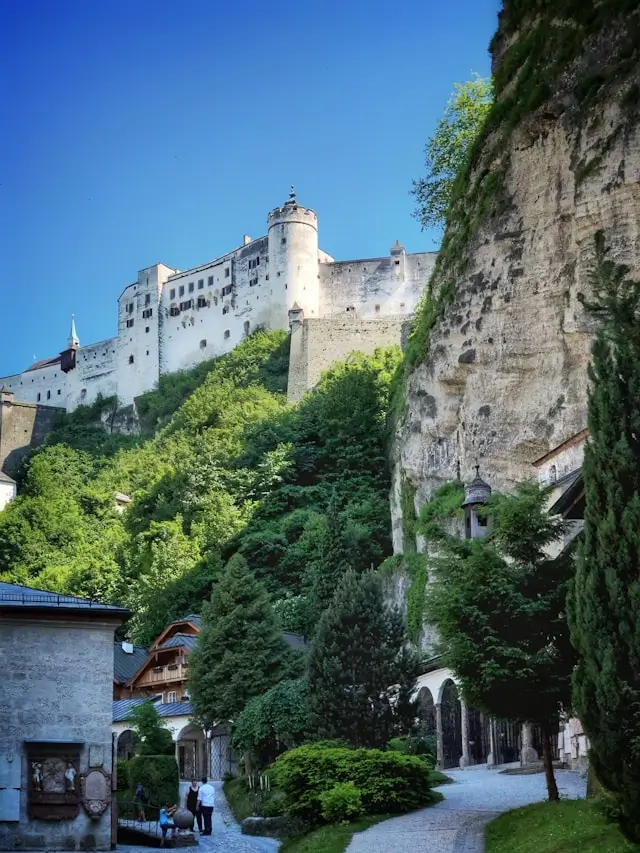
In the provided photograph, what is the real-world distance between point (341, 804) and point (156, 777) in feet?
25.4

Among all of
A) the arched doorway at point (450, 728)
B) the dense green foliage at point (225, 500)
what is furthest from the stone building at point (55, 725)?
the dense green foliage at point (225, 500)

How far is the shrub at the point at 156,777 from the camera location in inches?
1190

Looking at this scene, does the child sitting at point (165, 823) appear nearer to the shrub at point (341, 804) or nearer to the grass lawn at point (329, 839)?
the grass lawn at point (329, 839)

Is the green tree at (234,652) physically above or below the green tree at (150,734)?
above

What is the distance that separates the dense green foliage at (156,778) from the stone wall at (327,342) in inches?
2268

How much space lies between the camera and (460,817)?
23.3 metres

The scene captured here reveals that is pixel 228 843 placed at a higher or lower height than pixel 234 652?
lower

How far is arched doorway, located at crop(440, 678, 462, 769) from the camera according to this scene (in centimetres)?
3800

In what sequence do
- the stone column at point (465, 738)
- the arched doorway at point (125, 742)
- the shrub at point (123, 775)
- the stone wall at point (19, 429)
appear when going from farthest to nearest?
the stone wall at point (19, 429)
the arched doorway at point (125, 742)
the stone column at point (465, 738)
the shrub at point (123, 775)

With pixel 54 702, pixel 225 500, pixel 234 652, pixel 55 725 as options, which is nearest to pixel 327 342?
pixel 225 500

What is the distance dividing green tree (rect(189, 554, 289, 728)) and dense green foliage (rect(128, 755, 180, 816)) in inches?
295

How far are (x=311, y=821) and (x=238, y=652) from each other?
14373 mm

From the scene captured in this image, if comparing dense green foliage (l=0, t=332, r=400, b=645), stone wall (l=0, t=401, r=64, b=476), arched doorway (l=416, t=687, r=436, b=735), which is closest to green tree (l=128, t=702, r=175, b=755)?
arched doorway (l=416, t=687, r=436, b=735)

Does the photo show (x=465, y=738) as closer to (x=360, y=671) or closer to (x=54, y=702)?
(x=360, y=671)
